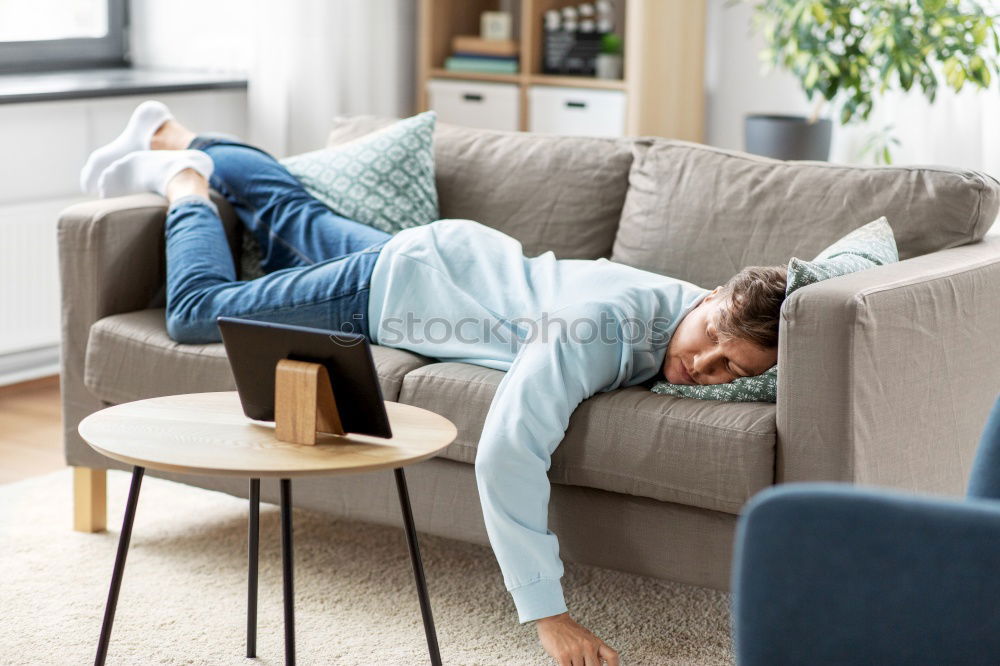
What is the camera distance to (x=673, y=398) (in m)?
1.90

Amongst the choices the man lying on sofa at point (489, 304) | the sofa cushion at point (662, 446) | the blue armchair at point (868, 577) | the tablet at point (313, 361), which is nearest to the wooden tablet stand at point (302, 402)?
the tablet at point (313, 361)

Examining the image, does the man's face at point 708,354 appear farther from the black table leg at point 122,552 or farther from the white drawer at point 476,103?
the white drawer at point 476,103

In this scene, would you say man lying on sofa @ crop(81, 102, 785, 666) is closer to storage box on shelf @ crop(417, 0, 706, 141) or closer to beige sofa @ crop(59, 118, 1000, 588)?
beige sofa @ crop(59, 118, 1000, 588)

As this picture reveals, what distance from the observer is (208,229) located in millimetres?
2408

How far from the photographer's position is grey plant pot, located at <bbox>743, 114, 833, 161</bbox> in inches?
146

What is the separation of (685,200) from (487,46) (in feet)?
6.93

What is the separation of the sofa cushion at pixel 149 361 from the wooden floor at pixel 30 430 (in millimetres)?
607

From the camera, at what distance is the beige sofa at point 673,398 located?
5.72 feet

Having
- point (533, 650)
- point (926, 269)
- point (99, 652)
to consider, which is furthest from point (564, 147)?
point (99, 652)

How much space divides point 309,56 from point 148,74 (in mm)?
519

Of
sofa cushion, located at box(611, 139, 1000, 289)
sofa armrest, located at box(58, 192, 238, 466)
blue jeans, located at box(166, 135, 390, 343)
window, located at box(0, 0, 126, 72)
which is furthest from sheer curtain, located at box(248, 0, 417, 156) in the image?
sofa cushion, located at box(611, 139, 1000, 289)

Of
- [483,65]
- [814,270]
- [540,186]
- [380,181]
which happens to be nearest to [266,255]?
[380,181]

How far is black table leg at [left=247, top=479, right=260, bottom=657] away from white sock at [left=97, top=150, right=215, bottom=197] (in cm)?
96

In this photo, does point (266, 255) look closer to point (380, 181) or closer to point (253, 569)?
point (380, 181)
